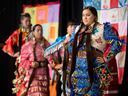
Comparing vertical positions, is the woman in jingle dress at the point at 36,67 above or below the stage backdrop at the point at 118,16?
below

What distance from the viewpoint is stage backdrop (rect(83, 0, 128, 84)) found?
10.0 ft

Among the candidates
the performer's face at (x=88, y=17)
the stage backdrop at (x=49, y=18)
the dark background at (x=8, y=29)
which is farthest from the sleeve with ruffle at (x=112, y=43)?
the dark background at (x=8, y=29)

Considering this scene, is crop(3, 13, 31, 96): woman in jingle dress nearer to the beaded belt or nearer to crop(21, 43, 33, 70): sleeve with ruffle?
crop(21, 43, 33, 70): sleeve with ruffle

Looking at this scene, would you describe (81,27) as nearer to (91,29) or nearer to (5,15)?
(91,29)

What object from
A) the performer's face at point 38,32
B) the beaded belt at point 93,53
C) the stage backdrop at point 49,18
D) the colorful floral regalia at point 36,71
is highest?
the stage backdrop at point 49,18

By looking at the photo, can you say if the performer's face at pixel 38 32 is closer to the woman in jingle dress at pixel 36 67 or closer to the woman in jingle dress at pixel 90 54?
the woman in jingle dress at pixel 36 67

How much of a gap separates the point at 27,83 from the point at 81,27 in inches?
50.1

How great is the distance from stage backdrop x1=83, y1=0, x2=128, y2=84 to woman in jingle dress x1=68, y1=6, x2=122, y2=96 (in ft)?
4.48

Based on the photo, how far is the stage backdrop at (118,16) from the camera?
120 inches

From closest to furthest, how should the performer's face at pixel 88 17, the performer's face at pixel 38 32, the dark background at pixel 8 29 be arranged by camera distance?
the performer's face at pixel 88 17 → the performer's face at pixel 38 32 → the dark background at pixel 8 29

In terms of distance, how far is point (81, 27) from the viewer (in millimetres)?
1907

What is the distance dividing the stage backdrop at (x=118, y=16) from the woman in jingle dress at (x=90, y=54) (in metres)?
1.37

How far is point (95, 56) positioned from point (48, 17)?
258cm

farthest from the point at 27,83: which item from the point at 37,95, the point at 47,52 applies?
the point at 47,52
